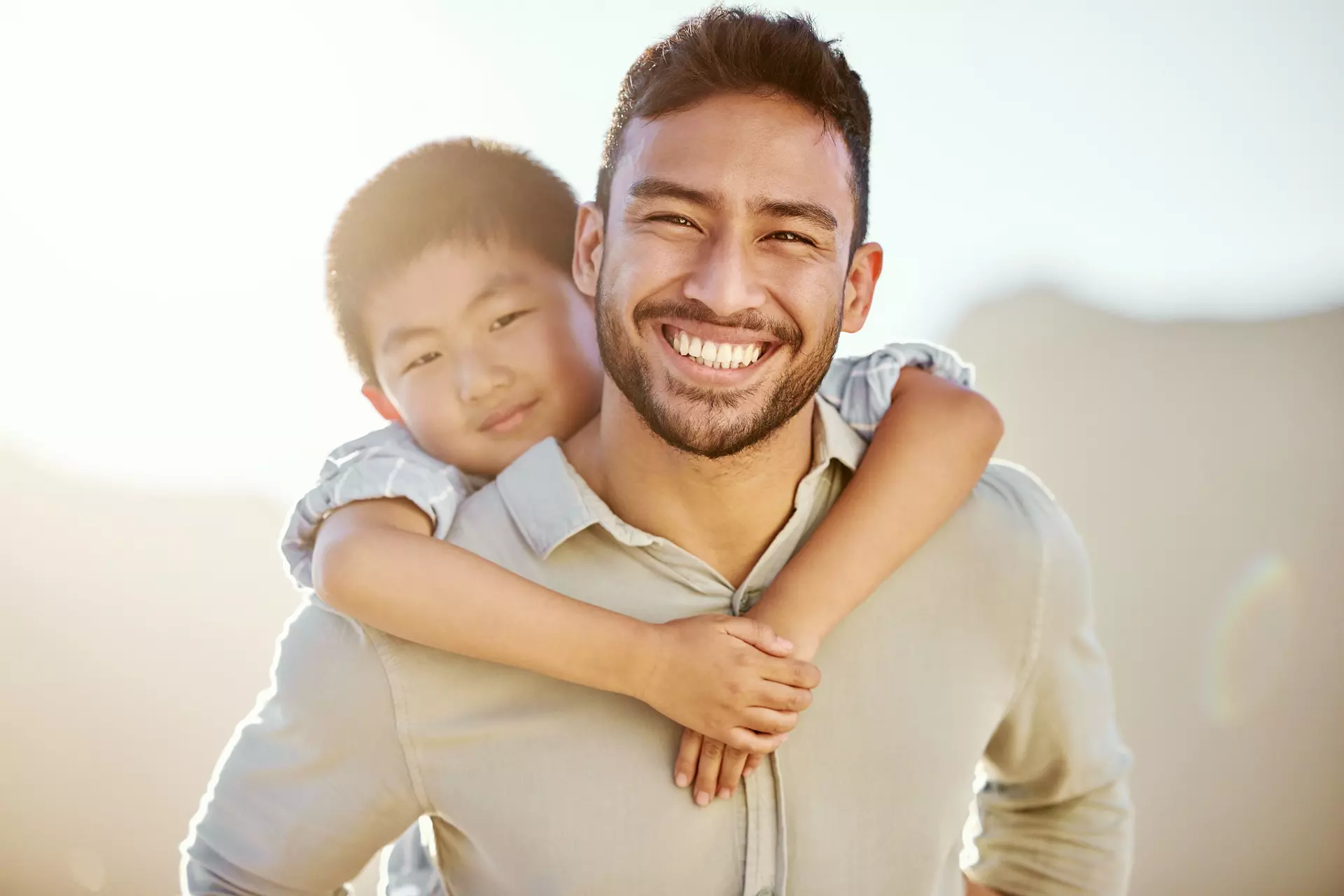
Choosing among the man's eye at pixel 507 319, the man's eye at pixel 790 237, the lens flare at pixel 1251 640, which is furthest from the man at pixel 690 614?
the lens flare at pixel 1251 640

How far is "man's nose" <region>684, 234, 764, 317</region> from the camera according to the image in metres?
1.48

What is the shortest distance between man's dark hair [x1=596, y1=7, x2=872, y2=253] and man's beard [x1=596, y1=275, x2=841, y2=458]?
0.82 feet

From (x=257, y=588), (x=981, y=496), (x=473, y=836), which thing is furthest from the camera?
(x=257, y=588)

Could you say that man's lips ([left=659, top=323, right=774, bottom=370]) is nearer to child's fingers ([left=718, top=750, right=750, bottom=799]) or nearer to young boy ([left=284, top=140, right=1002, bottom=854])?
young boy ([left=284, top=140, right=1002, bottom=854])

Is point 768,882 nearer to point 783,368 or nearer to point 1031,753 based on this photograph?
point 1031,753

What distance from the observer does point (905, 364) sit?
1871 mm

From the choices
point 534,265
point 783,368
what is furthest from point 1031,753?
point 534,265

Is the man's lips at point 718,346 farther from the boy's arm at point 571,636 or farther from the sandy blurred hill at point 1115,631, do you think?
the sandy blurred hill at point 1115,631

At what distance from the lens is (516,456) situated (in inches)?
76.4

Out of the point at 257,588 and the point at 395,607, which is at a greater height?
the point at 395,607

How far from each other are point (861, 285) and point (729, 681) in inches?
30.8

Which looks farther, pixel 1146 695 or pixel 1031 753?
pixel 1146 695

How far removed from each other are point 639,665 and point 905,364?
81 centimetres

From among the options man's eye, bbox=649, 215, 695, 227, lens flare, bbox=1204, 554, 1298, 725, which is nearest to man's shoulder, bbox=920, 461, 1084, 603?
man's eye, bbox=649, 215, 695, 227
